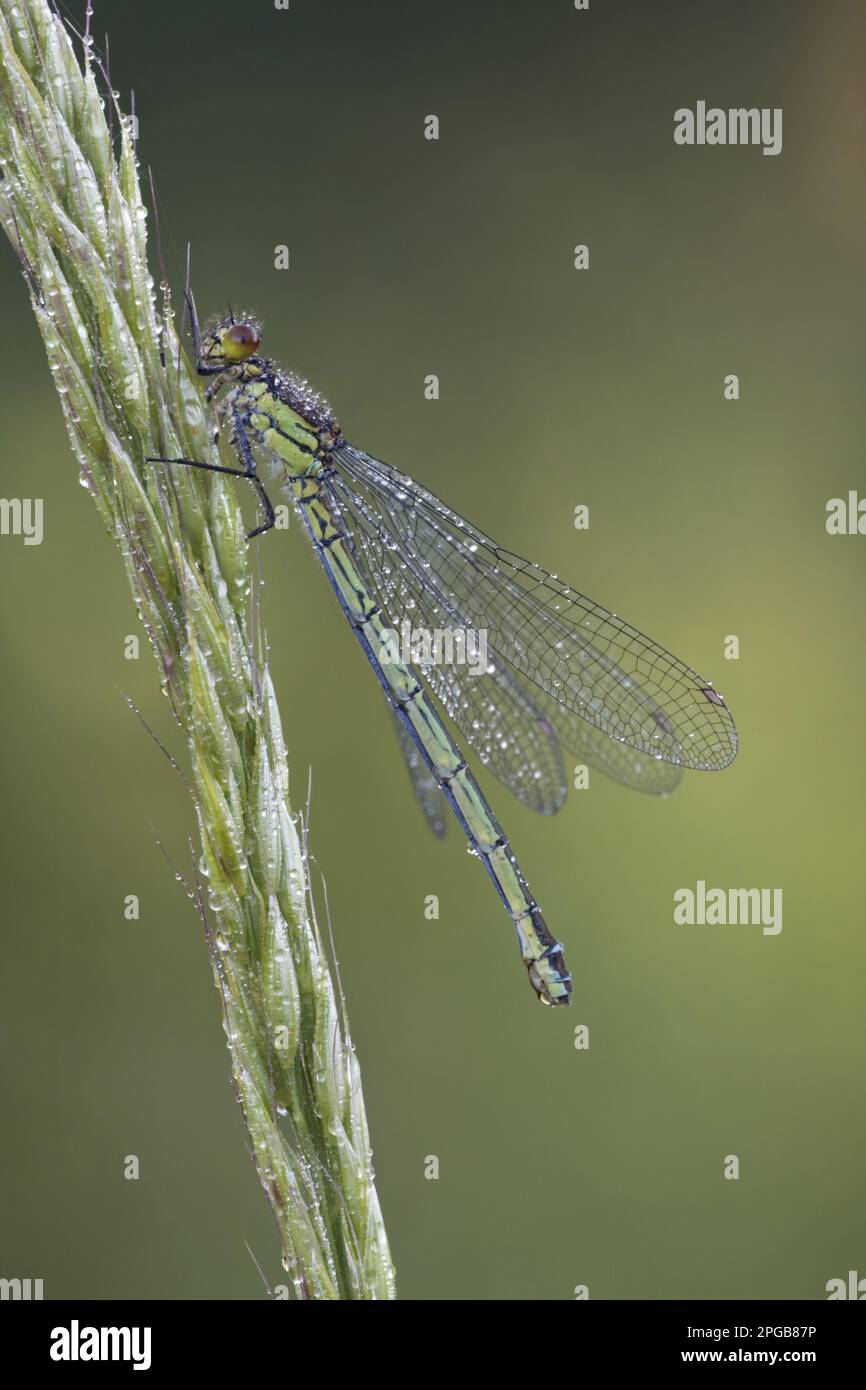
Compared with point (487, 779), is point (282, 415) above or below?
above

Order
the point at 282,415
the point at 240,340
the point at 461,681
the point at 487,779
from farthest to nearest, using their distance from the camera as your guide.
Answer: the point at 487,779, the point at 461,681, the point at 282,415, the point at 240,340

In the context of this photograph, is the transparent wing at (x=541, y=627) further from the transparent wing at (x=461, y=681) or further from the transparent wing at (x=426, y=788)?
the transparent wing at (x=426, y=788)

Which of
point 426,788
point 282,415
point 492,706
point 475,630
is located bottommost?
point 426,788

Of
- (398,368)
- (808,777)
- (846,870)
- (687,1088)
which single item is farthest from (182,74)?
(687,1088)

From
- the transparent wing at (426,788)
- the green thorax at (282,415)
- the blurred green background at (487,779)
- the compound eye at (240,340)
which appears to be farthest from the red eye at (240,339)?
the blurred green background at (487,779)

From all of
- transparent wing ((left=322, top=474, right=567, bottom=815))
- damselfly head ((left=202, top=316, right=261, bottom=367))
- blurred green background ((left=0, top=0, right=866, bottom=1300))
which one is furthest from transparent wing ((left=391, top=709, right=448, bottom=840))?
blurred green background ((left=0, top=0, right=866, bottom=1300))

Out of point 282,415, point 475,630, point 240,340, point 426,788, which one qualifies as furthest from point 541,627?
point 240,340

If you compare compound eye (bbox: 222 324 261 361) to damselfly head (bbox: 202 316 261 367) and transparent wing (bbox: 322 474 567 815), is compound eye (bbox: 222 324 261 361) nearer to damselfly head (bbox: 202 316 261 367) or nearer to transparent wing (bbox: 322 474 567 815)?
damselfly head (bbox: 202 316 261 367)

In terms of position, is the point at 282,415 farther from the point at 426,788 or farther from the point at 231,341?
the point at 426,788
